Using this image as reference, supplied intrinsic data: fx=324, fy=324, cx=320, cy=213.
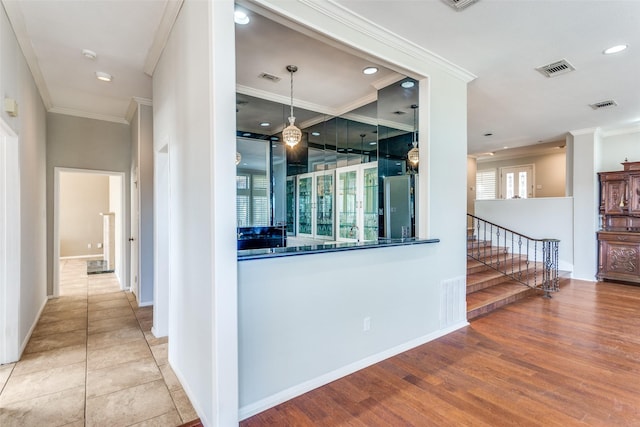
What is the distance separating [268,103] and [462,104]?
2684mm

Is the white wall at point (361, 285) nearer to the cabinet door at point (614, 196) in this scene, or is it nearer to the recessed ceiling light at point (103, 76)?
the recessed ceiling light at point (103, 76)

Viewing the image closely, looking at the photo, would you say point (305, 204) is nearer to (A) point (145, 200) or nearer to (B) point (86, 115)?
(A) point (145, 200)

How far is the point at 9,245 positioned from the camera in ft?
9.56

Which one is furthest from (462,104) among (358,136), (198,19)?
(198,19)

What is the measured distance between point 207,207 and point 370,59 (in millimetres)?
2106

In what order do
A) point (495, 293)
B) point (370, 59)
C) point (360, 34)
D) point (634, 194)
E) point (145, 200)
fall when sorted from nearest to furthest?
point (360, 34) → point (370, 59) → point (145, 200) → point (495, 293) → point (634, 194)

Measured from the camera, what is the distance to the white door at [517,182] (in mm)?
9695

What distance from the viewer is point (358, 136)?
588cm

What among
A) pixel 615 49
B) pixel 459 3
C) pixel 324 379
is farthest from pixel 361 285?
pixel 615 49

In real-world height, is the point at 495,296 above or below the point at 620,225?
below

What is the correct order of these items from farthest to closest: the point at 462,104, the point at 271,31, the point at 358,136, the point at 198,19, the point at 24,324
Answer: the point at 358,136 < the point at 462,104 < the point at 24,324 < the point at 271,31 < the point at 198,19

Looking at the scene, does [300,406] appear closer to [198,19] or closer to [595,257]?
[198,19]

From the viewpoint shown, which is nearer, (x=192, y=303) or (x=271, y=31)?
(x=192, y=303)

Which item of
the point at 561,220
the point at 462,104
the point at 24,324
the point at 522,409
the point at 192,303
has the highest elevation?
the point at 462,104
